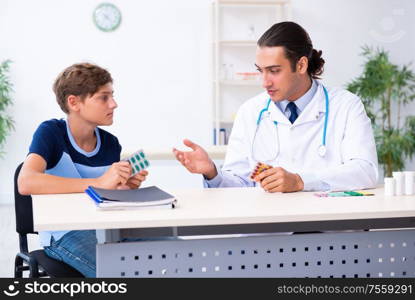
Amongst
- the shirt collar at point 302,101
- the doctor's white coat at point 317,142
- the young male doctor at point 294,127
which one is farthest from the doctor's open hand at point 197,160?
the shirt collar at point 302,101

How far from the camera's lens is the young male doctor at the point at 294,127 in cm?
269

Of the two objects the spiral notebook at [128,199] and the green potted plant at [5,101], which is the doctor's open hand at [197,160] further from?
the green potted plant at [5,101]

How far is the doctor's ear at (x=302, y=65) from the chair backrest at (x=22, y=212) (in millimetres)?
1228

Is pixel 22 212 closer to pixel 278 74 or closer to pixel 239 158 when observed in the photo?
pixel 239 158

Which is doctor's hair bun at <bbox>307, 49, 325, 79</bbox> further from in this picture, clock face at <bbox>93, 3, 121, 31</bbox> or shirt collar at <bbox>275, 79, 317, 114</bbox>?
clock face at <bbox>93, 3, 121, 31</bbox>

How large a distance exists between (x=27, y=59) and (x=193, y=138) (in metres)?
1.97

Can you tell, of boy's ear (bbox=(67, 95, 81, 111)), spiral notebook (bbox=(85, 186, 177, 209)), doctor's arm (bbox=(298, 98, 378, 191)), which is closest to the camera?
spiral notebook (bbox=(85, 186, 177, 209))

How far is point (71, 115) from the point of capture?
279 centimetres

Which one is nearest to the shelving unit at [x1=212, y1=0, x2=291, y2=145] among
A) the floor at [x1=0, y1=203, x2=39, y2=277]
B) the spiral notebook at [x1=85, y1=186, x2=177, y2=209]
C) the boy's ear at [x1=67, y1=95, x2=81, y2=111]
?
the floor at [x1=0, y1=203, x2=39, y2=277]

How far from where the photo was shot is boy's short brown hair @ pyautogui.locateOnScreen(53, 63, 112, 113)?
9.20ft

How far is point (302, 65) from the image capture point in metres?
2.91

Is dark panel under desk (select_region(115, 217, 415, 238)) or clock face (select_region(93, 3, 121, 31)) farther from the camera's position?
clock face (select_region(93, 3, 121, 31))

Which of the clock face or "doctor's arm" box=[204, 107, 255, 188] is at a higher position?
the clock face

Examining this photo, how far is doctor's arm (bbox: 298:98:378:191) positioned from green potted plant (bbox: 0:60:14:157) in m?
4.86
